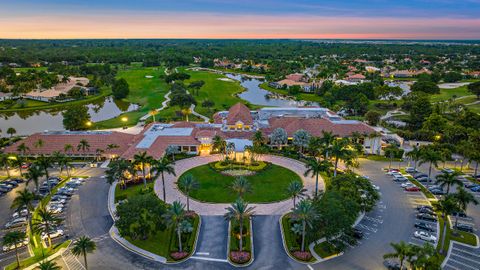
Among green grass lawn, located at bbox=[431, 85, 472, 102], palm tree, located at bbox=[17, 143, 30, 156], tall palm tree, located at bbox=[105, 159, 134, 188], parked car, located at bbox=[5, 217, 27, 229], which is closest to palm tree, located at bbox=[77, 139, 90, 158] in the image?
palm tree, located at bbox=[17, 143, 30, 156]

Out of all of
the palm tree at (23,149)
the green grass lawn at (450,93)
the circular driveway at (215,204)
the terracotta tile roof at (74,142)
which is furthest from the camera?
the green grass lawn at (450,93)

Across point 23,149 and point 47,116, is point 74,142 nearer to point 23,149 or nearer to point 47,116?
point 23,149

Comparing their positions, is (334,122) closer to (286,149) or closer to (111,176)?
→ (286,149)

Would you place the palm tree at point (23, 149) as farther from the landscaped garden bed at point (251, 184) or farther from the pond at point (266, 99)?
the pond at point (266, 99)

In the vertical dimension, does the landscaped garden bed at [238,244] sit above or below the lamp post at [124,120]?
below

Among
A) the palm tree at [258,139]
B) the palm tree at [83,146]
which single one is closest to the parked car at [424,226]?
the palm tree at [258,139]

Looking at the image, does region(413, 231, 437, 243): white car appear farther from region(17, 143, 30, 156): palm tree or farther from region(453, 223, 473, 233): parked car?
region(17, 143, 30, 156): palm tree
